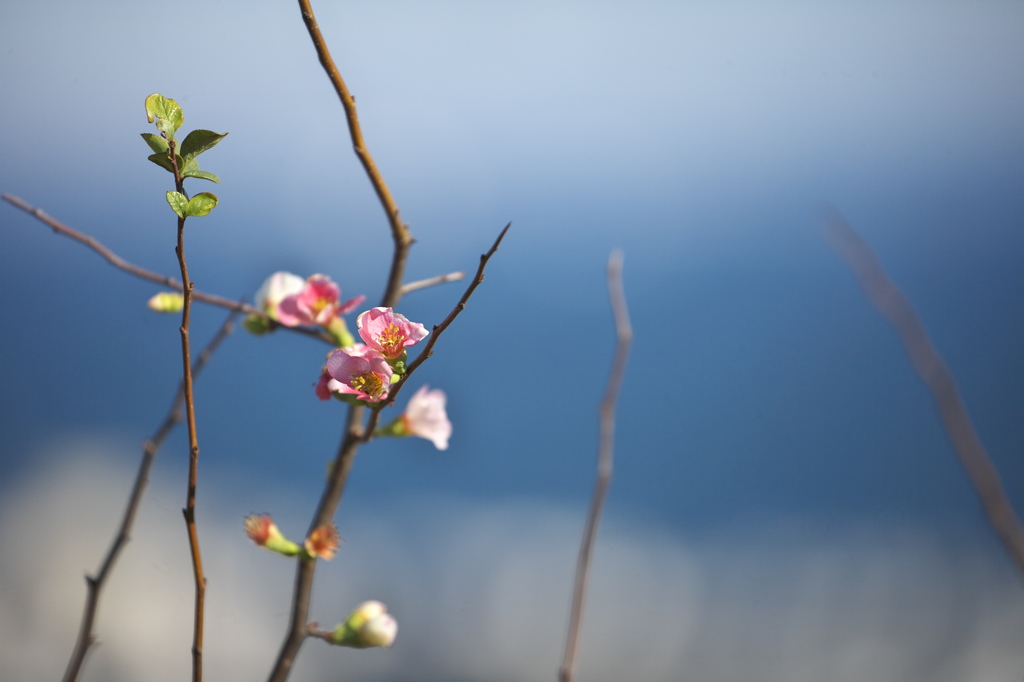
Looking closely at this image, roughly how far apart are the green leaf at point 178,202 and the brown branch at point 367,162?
0.34 feet

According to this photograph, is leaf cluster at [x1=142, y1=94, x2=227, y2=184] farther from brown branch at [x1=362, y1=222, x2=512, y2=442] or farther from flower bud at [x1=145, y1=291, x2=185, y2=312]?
flower bud at [x1=145, y1=291, x2=185, y2=312]

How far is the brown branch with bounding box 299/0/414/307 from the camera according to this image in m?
0.32

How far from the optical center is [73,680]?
380 mm

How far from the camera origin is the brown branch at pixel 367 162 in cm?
32

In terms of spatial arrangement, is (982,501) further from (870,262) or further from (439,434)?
(439,434)

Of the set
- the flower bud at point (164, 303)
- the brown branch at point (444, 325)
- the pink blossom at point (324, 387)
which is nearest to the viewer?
the brown branch at point (444, 325)

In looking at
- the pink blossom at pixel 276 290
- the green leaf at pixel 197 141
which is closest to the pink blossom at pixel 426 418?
the pink blossom at pixel 276 290

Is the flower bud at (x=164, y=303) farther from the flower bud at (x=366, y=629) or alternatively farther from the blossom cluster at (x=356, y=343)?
the flower bud at (x=366, y=629)

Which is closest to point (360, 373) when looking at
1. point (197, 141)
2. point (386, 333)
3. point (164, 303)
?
point (386, 333)

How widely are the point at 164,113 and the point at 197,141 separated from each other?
0.7 inches

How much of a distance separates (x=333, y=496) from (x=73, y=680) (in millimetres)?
186

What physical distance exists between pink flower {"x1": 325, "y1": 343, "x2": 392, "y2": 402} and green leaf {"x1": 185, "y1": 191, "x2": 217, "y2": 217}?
94 millimetres

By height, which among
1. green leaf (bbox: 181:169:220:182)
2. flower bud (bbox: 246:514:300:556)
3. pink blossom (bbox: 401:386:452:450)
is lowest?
flower bud (bbox: 246:514:300:556)

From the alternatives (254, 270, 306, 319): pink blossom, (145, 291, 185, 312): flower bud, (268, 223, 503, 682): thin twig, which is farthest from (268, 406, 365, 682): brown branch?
(145, 291, 185, 312): flower bud
